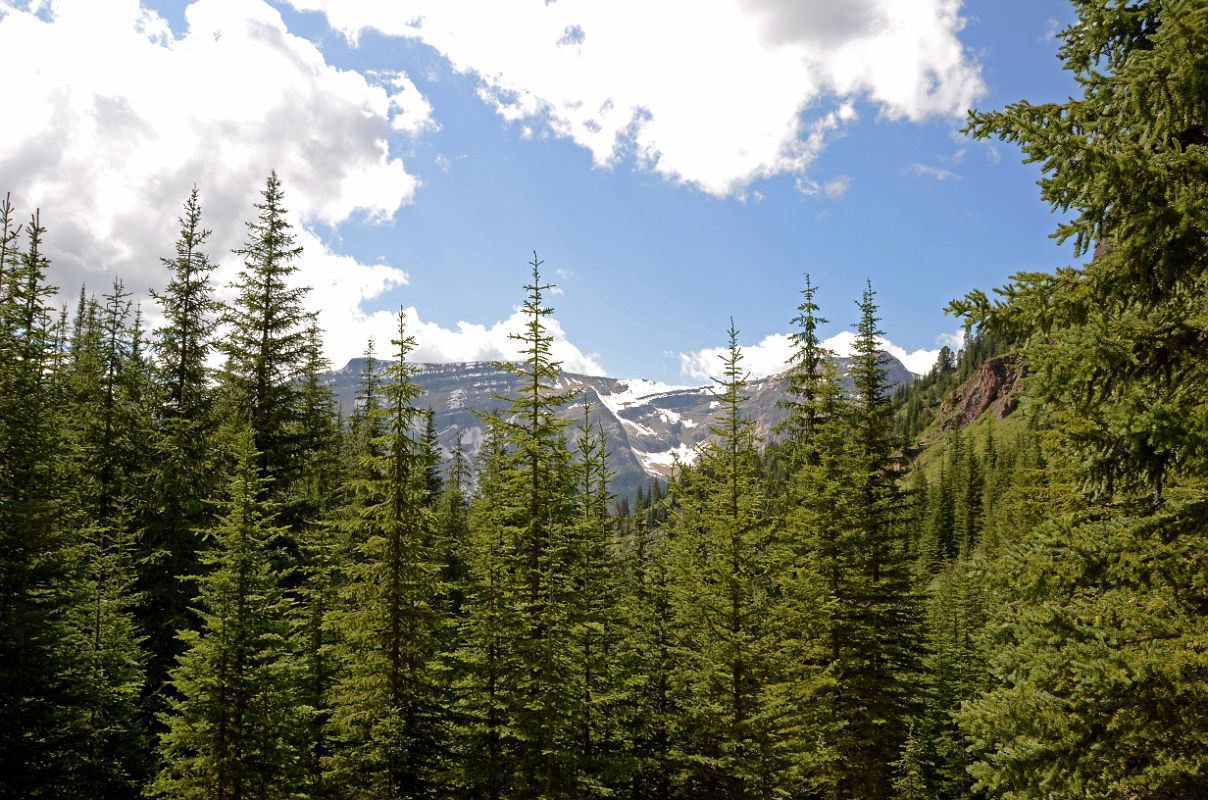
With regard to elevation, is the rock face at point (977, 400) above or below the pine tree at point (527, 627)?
above

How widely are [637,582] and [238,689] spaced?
21.2m

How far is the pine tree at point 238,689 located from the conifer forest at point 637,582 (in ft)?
0.24

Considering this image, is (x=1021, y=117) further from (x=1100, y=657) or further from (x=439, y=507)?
(x=439, y=507)

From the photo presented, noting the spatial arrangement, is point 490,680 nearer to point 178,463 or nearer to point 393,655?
point 393,655

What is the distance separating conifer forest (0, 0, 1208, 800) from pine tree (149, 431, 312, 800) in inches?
2.9

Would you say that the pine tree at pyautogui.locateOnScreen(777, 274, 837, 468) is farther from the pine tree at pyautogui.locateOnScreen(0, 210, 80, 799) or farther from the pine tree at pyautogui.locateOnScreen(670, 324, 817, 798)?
the pine tree at pyautogui.locateOnScreen(0, 210, 80, 799)

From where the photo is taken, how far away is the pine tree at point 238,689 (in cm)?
1395

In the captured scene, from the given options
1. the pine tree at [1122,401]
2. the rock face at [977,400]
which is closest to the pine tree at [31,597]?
the pine tree at [1122,401]

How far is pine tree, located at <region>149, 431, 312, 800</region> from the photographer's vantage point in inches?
549

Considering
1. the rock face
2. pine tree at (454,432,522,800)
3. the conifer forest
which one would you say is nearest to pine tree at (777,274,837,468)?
the conifer forest

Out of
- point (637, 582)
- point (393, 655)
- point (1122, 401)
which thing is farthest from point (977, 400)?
point (1122, 401)

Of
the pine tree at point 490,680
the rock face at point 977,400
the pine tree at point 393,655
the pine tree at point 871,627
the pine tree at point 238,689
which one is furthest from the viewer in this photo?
the rock face at point 977,400

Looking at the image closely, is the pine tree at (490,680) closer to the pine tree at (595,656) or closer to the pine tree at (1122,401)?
the pine tree at (595,656)

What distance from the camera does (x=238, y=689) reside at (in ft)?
47.4
